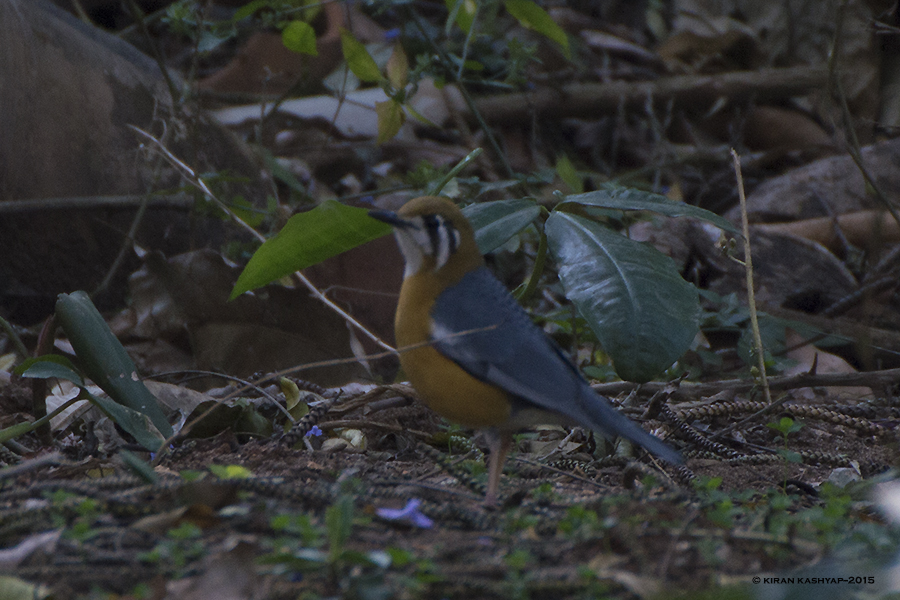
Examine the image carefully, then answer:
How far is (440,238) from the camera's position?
296 cm

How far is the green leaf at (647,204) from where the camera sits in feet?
11.3

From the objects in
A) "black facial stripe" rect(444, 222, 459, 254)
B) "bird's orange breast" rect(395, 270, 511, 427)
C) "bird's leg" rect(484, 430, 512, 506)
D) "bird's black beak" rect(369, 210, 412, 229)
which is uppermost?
"bird's black beak" rect(369, 210, 412, 229)

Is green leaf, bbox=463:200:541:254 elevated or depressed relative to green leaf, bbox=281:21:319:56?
depressed

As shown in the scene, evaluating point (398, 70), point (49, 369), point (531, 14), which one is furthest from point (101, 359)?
point (531, 14)

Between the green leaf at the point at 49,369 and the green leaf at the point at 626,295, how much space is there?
1.85 meters

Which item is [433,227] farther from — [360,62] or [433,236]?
[360,62]

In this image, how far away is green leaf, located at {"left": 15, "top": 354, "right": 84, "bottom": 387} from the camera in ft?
9.94

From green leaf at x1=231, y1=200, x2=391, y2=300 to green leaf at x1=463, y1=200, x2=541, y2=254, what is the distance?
14.9 inches

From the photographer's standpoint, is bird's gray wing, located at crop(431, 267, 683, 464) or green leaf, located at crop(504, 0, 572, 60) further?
green leaf, located at crop(504, 0, 572, 60)

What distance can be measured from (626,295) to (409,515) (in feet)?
4.28

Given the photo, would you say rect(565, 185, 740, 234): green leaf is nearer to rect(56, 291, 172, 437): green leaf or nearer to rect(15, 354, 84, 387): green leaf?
rect(56, 291, 172, 437): green leaf

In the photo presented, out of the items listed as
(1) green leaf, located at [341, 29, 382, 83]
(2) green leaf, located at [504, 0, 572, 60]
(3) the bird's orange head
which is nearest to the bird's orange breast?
(3) the bird's orange head

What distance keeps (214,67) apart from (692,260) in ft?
19.5

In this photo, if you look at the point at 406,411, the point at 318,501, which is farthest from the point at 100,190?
the point at 318,501
